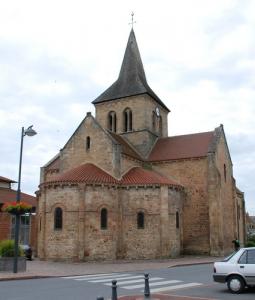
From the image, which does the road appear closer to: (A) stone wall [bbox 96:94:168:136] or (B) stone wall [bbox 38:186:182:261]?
(B) stone wall [bbox 38:186:182:261]

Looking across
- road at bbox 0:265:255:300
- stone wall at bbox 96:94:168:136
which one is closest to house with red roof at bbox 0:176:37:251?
stone wall at bbox 96:94:168:136

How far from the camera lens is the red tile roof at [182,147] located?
3478cm

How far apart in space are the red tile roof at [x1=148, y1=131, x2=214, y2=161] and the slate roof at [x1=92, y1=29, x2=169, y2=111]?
4.96 meters

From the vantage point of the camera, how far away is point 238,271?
12.2m

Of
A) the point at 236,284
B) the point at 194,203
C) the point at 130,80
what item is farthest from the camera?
the point at 130,80

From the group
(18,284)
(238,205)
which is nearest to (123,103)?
(238,205)

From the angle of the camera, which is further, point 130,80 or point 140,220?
point 130,80

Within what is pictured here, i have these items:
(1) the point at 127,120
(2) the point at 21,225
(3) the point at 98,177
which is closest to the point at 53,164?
(2) the point at 21,225

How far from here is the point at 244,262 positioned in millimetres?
12273

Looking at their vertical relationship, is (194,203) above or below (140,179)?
below

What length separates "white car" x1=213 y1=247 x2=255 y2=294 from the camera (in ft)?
39.4

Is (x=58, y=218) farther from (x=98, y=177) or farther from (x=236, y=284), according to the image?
(x=236, y=284)

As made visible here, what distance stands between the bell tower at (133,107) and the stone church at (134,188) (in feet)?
0.32

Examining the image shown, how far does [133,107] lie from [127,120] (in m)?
1.49
